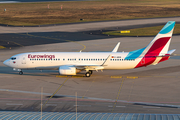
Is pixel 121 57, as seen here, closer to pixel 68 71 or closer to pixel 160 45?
pixel 160 45

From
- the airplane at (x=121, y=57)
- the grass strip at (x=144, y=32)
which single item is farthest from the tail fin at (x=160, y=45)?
the grass strip at (x=144, y=32)

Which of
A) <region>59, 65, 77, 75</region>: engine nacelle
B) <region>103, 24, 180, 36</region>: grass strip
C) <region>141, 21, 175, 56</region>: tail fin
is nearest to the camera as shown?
<region>59, 65, 77, 75</region>: engine nacelle

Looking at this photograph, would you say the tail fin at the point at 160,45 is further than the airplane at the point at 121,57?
Yes

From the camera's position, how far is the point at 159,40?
55.0 metres

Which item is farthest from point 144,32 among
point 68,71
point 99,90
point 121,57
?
point 99,90

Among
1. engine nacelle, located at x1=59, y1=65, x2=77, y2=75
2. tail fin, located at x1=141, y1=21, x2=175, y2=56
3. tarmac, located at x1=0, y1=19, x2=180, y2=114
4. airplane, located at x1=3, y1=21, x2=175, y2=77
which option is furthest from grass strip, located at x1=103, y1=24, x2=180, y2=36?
engine nacelle, located at x1=59, y1=65, x2=77, y2=75

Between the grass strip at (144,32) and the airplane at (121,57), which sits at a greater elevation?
the grass strip at (144,32)

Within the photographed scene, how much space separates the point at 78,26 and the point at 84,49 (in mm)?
43273

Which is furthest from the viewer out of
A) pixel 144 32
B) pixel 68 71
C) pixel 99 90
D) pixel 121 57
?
pixel 144 32

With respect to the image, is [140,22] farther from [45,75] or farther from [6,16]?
[45,75]

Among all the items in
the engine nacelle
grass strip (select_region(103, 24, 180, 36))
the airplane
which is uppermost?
grass strip (select_region(103, 24, 180, 36))

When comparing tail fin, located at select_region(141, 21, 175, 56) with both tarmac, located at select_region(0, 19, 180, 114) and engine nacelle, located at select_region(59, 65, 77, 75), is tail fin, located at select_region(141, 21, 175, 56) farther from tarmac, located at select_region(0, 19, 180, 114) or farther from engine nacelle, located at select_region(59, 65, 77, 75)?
engine nacelle, located at select_region(59, 65, 77, 75)

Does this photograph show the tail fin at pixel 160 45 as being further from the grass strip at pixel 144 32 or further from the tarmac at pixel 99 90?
the grass strip at pixel 144 32

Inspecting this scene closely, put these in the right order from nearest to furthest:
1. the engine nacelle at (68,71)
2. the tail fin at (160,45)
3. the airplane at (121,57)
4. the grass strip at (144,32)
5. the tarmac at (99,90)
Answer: the tarmac at (99,90) < the engine nacelle at (68,71) < the airplane at (121,57) < the tail fin at (160,45) < the grass strip at (144,32)
